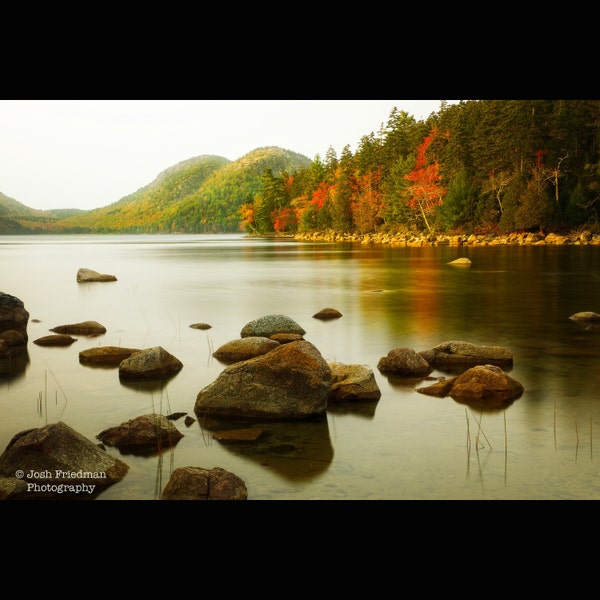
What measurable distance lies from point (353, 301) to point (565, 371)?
10.2 m

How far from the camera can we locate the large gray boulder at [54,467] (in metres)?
4.88

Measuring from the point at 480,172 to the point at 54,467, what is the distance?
56007 millimetres

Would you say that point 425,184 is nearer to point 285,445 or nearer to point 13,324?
point 13,324

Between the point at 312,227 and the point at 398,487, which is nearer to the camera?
the point at 398,487

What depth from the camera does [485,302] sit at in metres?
17.8

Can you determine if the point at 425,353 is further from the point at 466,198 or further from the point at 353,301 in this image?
the point at 466,198

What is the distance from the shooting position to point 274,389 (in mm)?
6953

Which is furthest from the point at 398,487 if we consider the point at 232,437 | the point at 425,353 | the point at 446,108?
the point at 446,108

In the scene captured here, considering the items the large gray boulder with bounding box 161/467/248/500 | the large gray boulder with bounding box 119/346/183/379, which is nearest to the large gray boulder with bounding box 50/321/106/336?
the large gray boulder with bounding box 119/346/183/379

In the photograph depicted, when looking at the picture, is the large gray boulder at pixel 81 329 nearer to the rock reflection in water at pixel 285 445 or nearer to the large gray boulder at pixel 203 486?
the rock reflection in water at pixel 285 445

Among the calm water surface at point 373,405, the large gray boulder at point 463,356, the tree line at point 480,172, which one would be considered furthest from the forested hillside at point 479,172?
the large gray boulder at point 463,356

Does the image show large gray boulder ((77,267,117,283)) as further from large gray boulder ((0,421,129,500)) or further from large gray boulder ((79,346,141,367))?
large gray boulder ((0,421,129,500))

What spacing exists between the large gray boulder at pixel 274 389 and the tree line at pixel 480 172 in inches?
1796

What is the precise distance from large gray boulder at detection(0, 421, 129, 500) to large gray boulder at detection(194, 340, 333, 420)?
6.12ft
